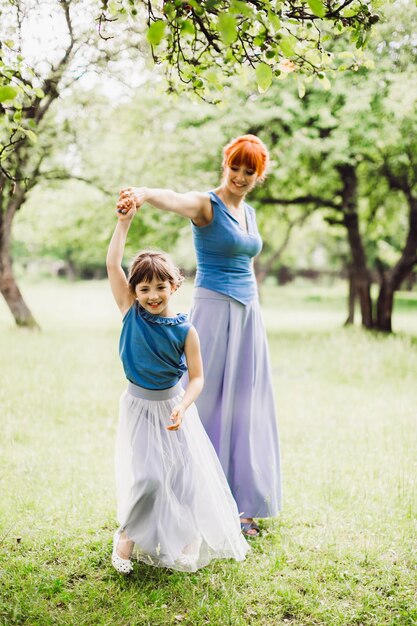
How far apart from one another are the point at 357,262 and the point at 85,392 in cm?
1057

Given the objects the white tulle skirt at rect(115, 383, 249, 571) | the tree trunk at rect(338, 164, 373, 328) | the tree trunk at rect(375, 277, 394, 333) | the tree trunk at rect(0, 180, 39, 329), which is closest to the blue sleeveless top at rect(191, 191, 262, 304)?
the white tulle skirt at rect(115, 383, 249, 571)

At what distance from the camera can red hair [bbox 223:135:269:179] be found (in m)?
3.75

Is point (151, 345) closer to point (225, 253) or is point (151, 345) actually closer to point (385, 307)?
point (225, 253)

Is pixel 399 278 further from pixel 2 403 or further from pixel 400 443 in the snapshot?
pixel 2 403

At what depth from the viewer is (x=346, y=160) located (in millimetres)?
12688

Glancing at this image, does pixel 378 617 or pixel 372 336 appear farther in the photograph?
pixel 372 336

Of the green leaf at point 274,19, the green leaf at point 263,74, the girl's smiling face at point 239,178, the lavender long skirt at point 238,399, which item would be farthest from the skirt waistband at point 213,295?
the green leaf at point 274,19

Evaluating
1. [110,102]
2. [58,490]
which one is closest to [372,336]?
[110,102]

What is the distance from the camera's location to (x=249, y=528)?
13.3 feet

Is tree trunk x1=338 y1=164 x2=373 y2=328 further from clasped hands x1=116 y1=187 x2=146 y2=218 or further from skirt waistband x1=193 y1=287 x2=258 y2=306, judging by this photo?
clasped hands x1=116 y1=187 x2=146 y2=218

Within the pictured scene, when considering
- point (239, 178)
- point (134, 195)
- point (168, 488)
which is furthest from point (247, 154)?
point (168, 488)

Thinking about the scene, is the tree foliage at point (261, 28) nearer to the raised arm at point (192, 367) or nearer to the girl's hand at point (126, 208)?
the girl's hand at point (126, 208)

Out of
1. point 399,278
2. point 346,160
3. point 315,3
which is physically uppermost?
point 346,160

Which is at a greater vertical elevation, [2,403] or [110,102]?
[110,102]
